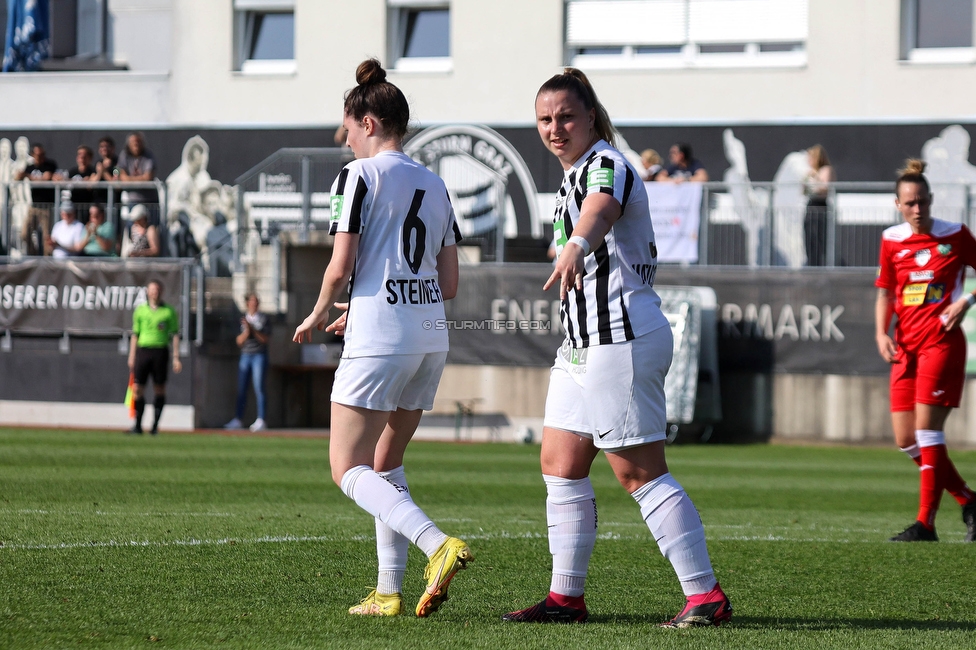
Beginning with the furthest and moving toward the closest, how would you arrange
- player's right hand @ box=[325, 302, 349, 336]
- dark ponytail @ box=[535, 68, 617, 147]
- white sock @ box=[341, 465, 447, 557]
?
1. player's right hand @ box=[325, 302, 349, 336]
2. dark ponytail @ box=[535, 68, 617, 147]
3. white sock @ box=[341, 465, 447, 557]

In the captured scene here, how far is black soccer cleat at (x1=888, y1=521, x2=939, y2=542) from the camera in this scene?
27.9 feet

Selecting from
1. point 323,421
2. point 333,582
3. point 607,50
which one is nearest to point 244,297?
point 323,421

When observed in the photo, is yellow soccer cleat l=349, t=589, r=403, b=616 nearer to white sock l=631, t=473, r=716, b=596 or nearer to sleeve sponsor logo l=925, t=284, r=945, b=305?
white sock l=631, t=473, r=716, b=596

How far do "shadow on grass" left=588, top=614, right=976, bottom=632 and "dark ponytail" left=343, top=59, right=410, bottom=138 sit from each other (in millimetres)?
2151

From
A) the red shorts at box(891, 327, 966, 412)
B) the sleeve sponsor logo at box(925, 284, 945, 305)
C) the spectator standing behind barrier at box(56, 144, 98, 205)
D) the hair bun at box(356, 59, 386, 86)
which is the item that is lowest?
the red shorts at box(891, 327, 966, 412)

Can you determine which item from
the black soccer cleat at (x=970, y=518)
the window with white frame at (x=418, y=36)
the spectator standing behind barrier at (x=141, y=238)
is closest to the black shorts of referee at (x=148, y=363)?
the spectator standing behind barrier at (x=141, y=238)

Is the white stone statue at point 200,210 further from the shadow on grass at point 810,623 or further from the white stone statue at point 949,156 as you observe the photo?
the shadow on grass at point 810,623

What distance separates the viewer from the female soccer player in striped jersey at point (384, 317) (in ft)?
17.0

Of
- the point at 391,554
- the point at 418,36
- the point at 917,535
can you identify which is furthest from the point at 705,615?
the point at 418,36

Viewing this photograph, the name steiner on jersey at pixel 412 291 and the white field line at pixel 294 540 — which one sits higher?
the name steiner on jersey at pixel 412 291

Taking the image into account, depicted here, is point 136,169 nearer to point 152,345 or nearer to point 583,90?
point 152,345

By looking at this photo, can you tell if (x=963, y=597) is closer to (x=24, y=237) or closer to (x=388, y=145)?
(x=388, y=145)

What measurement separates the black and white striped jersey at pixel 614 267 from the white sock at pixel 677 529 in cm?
61

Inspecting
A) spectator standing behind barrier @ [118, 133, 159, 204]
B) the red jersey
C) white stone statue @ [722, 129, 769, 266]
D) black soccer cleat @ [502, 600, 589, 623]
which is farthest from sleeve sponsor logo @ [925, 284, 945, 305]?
spectator standing behind barrier @ [118, 133, 159, 204]
